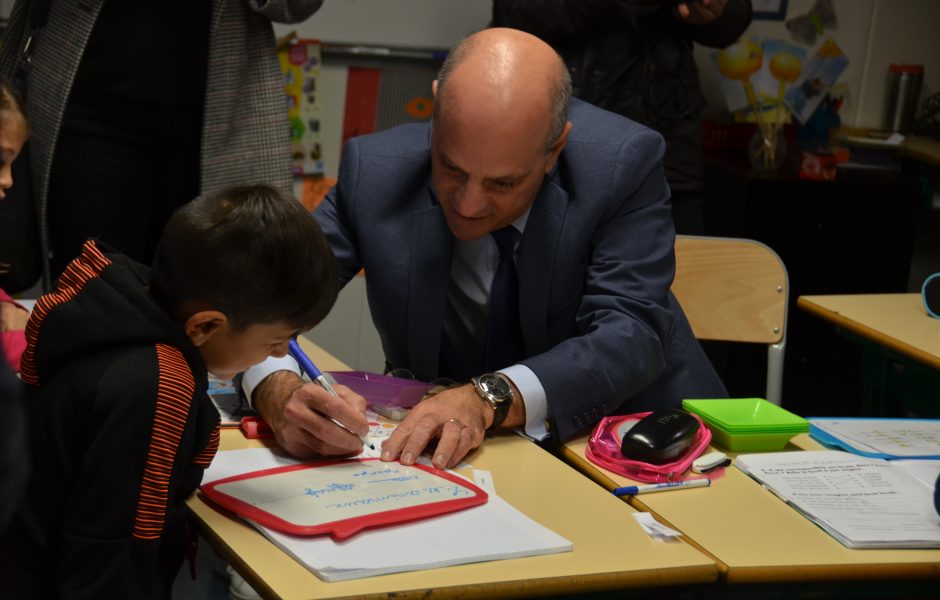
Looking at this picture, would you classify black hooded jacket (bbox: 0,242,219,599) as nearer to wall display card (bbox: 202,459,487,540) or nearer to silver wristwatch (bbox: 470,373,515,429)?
wall display card (bbox: 202,459,487,540)

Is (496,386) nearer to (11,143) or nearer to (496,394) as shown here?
(496,394)

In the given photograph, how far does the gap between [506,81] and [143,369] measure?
2.78 ft

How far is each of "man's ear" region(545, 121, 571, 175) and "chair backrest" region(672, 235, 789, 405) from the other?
1.91ft

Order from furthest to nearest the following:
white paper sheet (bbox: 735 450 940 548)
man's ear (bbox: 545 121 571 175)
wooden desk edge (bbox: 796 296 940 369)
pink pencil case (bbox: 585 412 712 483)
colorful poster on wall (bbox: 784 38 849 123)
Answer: colorful poster on wall (bbox: 784 38 849 123) → wooden desk edge (bbox: 796 296 940 369) → man's ear (bbox: 545 121 571 175) → pink pencil case (bbox: 585 412 712 483) → white paper sheet (bbox: 735 450 940 548)

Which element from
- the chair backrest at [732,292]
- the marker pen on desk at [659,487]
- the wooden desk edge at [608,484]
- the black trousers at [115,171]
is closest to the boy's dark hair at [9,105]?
the black trousers at [115,171]

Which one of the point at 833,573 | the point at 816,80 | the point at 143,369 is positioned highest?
the point at 816,80

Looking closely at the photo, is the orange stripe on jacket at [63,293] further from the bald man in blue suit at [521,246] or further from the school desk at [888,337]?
the school desk at [888,337]

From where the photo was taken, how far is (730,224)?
13.7ft

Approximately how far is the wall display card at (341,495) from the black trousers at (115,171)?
125 centimetres

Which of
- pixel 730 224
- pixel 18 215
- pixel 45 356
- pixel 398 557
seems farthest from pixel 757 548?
pixel 730 224

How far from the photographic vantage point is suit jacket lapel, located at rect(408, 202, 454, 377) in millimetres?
2072

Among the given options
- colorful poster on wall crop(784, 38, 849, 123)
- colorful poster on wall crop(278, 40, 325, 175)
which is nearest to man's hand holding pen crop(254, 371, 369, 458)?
colorful poster on wall crop(278, 40, 325, 175)

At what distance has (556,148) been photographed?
2.02 m

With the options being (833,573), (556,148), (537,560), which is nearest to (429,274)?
(556,148)
